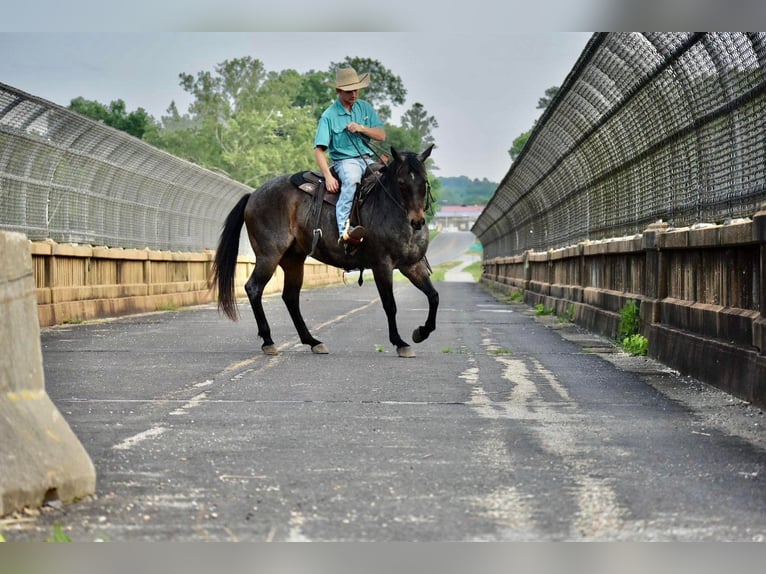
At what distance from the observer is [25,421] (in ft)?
18.8

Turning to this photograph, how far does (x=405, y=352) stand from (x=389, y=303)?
0.64 metres

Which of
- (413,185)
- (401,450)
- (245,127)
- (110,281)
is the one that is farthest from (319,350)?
(245,127)

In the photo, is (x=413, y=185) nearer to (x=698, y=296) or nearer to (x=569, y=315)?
(x=698, y=296)

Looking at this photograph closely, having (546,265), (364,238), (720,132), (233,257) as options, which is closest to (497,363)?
(364,238)

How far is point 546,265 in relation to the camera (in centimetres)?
2852

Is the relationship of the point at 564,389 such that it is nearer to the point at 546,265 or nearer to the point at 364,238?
the point at 364,238

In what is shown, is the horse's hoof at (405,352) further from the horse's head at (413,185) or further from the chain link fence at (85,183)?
the chain link fence at (85,183)

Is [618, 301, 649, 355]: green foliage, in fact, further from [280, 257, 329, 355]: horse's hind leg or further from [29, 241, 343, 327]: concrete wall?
[29, 241, 343, 327]: concrete wall

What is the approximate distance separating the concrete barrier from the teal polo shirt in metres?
7.67

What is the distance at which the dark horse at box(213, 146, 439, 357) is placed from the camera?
43.7 ft

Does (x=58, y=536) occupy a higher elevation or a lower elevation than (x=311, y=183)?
lower

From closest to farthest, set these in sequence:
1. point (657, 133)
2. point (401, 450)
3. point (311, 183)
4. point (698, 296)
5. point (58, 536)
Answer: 1. point (58, 536)
2. point (401, 450)
3. point (698, 296)
4. point (311, 183)
5. point (657, 133)

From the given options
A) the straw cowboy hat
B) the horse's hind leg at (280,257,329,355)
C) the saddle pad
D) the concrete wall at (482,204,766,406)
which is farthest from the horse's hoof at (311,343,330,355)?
the concrete wall at (482,204,766,406)

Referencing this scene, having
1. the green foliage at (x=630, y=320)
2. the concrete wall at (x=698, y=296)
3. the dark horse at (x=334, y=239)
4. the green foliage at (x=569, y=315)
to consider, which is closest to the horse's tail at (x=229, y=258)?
the dark horse at (x=334, y=239)
